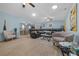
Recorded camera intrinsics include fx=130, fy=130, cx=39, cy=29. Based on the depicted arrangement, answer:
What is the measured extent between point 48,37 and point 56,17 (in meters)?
0.75

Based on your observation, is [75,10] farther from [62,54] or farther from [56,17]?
[62,54]

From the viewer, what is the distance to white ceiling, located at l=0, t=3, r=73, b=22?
12.9 feet

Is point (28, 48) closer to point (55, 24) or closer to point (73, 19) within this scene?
point (55, 24)

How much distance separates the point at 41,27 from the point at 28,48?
873 mm

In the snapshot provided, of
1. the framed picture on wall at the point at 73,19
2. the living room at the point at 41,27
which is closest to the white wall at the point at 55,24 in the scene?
the living room at the point at 41,27

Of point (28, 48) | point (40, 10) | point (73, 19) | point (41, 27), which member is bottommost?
point (28, 48)

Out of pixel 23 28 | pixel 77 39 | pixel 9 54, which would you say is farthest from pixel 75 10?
pixel 9 54

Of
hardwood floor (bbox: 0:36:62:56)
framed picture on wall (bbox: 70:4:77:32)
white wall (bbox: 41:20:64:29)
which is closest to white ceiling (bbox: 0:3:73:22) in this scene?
white wall (bbox: 41:20:64:29)

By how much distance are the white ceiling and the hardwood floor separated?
0.77m

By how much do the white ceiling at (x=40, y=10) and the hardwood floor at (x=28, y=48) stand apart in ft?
2.52

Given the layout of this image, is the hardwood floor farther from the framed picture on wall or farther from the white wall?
the framed picture on wall

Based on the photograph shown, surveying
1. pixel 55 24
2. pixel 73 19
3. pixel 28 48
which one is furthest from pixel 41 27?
pixel 73 19

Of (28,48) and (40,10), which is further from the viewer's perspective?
(28,48)

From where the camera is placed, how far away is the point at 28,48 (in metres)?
4.35
